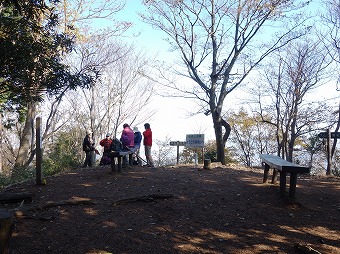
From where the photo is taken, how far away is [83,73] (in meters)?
7.62

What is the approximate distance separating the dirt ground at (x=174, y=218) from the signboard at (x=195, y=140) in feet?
12.0

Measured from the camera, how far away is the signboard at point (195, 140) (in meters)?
11.4

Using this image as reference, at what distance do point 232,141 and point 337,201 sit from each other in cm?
2779

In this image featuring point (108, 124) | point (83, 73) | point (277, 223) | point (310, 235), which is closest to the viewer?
point (310, 235)

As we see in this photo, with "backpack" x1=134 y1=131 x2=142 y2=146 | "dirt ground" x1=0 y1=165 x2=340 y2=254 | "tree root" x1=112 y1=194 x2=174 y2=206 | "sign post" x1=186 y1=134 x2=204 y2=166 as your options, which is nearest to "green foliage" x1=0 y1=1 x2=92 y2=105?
"dirt ground" x1=0 y1=165 x2=340 y2=254

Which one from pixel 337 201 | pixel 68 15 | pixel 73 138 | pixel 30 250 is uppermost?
pixel 68 15

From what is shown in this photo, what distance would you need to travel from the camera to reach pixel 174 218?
5.27 m

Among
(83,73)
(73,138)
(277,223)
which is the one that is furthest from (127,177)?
(73,138)

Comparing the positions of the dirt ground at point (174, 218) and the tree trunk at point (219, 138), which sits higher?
the tree trunk at point (219, 138)

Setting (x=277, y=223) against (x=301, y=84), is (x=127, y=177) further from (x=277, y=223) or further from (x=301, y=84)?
(x=301, y=84)

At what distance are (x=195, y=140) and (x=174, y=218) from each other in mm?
6328

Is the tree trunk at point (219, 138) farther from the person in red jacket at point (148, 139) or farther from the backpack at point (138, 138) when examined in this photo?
the backpack at point (138, 138)

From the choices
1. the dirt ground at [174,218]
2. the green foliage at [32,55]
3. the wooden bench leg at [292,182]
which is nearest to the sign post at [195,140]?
the dirt ground at [174,218]

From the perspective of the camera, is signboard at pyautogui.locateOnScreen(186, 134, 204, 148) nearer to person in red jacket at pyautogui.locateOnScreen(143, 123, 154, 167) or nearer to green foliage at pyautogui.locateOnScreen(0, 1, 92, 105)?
person in red jacket at pyautogui.locateOnScreen(143, 123, 154, 167)
